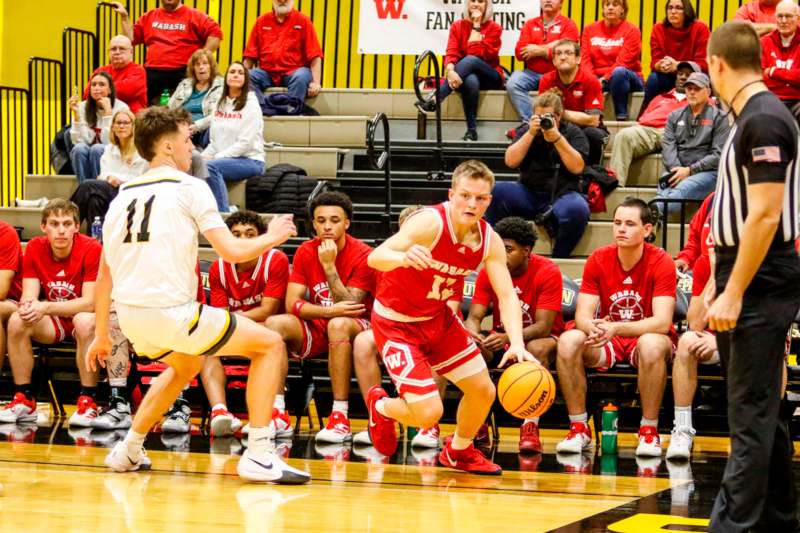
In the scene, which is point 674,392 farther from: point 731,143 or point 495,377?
point 731,143

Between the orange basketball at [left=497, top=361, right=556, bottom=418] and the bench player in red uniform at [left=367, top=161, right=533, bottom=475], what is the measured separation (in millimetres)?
89

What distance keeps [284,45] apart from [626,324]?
19.0 feet

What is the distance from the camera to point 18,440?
7426mm

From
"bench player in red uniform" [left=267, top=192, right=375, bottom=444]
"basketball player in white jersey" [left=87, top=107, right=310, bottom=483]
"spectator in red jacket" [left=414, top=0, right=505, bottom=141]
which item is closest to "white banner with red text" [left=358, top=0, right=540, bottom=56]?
"spectator in red jacket" [left=414, top=0, right=505, bottom=141]

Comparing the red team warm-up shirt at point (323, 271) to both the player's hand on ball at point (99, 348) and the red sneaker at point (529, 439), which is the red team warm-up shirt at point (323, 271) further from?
the player's hand on ball at point (99, 348)

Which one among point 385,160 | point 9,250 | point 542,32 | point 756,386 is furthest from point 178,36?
point 756,386

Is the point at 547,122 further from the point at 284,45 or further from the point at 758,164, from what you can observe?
the point at 758,164

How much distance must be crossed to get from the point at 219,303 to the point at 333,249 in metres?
0.88

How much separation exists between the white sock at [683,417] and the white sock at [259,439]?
8.52 ft

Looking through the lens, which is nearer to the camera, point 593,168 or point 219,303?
point 219,303

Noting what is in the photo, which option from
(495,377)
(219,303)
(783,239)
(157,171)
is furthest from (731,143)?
(219,303)

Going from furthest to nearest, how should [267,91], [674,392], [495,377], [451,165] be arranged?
[267,91]
[451,165]
[495,377]
[674,392]

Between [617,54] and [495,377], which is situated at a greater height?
[617,54]

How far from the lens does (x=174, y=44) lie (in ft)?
40.1
